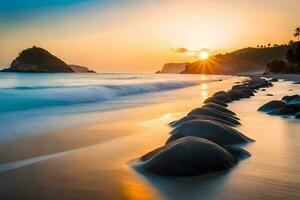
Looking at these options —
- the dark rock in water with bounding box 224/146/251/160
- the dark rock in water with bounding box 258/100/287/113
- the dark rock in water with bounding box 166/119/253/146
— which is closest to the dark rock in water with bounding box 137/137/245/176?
the dark rock in water with bounding box 224/146/251/160

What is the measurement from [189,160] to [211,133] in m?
1.81

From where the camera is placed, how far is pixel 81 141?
307 inches

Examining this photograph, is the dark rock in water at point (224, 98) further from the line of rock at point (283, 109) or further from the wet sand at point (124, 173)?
the wet sand at point (124, 173)

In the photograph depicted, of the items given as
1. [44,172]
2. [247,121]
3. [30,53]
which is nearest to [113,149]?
[44,172]

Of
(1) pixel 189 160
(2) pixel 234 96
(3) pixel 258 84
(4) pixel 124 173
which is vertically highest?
(1) pixel 189 160

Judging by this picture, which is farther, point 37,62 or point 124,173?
point 37,62

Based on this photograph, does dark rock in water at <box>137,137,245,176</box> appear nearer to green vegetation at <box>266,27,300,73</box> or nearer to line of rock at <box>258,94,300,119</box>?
line of rock at <box>258,94,300,119</box>

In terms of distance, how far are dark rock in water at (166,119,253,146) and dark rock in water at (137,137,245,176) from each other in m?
1.26

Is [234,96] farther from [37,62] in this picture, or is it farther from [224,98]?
[37,62]

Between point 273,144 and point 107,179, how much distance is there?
11.6 ft

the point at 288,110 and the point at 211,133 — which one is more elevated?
the point at 211,133

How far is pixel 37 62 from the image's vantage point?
182125 millimetres

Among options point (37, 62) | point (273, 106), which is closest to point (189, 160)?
point (273, 106)

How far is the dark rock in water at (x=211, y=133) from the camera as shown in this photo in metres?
6.68
